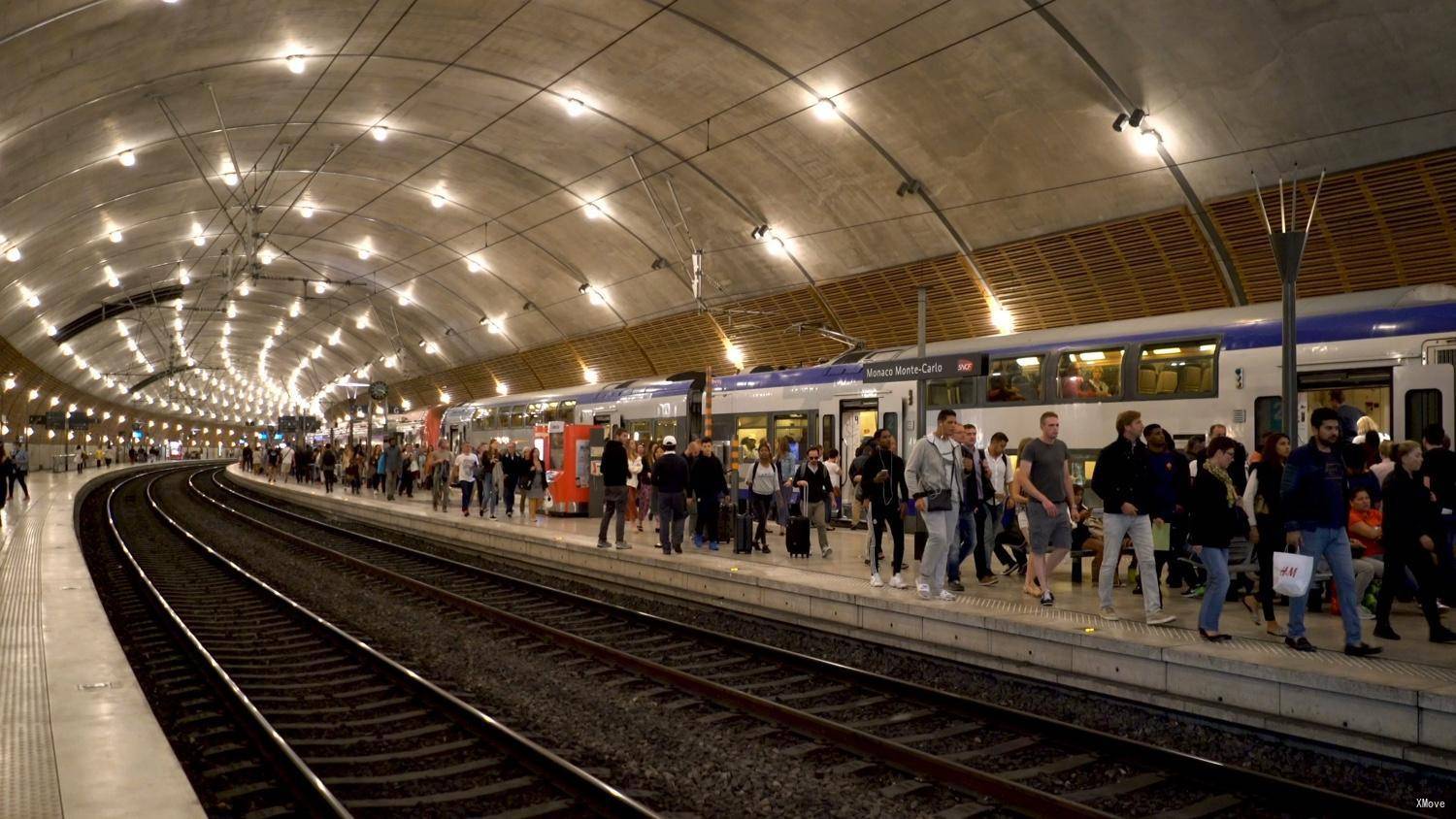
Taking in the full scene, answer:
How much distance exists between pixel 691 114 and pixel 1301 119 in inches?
483

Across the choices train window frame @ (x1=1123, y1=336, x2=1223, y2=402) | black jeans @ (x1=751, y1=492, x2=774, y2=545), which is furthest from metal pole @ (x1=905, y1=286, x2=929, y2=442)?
train window frame @ (x1=1123, y1=336, x2=1223, y2=402)

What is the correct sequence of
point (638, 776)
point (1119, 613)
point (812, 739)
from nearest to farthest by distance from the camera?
point (638, 776) < point (812, 739) < point (1119, 613)

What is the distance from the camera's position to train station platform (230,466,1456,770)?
654 centimetres

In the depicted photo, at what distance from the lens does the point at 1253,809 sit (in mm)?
5656

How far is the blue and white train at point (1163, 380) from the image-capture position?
1199cm

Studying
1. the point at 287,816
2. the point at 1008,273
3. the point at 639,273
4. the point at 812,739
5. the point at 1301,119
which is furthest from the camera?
the point at 639,273

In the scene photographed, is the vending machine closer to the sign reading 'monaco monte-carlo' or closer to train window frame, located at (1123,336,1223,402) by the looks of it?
the sign reading 'monaco monte-carlo'

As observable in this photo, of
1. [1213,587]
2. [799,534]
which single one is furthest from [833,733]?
[799,534]

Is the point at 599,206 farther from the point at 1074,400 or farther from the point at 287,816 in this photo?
the point at 287,816

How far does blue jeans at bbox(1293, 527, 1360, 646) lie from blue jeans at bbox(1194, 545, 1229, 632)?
498 millimetres

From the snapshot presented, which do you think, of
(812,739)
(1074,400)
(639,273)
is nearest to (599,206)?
(639,273)

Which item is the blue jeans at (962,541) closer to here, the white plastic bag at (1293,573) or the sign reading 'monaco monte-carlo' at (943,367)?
the sign reading 'monaco monte-carlo' at (943,367)

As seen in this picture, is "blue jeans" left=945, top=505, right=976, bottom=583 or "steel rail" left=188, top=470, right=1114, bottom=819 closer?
"steel rail" left=188, top=470, right=1114, bottom=819

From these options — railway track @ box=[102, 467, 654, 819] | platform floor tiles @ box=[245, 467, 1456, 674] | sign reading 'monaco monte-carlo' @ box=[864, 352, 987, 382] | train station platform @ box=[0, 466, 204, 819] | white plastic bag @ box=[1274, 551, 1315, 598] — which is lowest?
railway track @ box=[102, 467, 654, 819]
